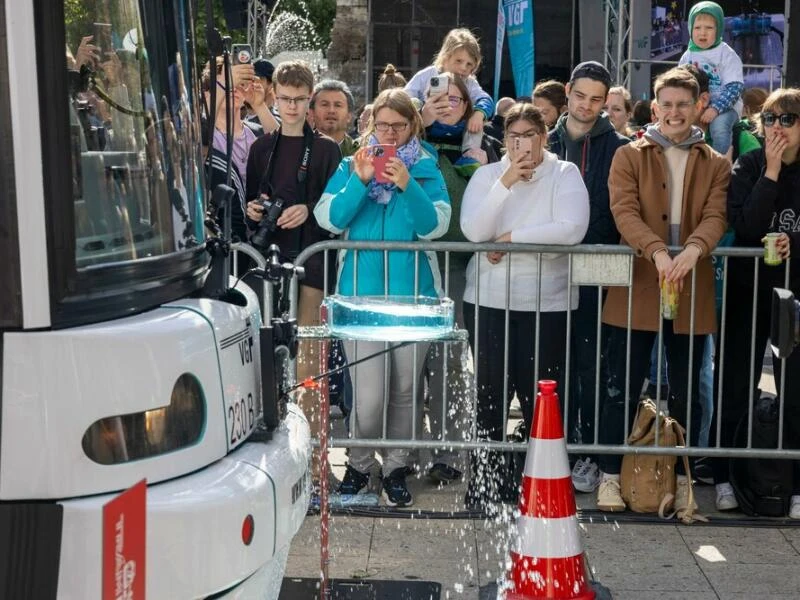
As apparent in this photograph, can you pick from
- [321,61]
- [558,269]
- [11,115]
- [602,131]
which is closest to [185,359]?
[11,115]

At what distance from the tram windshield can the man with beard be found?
3795mm

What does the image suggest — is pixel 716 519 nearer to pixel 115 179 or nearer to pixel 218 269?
pixel 218 269

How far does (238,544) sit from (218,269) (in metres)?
1.13

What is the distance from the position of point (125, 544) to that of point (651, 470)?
4.21 m

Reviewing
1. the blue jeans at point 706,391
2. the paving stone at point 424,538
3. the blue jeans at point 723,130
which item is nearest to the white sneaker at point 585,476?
the blue jeans at point 706,391

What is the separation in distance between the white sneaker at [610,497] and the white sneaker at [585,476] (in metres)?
0.21

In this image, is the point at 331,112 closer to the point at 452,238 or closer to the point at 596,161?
the point at 452,238

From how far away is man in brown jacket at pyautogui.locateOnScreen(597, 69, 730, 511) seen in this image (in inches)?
267

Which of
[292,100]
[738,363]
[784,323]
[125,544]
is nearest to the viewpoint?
[125,544]

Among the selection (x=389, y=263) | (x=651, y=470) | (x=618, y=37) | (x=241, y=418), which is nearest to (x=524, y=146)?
(x=389, y=263)

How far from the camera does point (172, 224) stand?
13.2ft

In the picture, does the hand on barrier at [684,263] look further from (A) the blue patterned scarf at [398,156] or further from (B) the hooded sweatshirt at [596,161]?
(A) the blue patterned scarf at [398,156]

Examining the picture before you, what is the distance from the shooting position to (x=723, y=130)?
368 inches

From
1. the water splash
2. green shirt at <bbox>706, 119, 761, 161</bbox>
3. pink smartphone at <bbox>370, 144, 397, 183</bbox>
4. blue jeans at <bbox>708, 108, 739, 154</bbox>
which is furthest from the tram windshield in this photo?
the water splash
